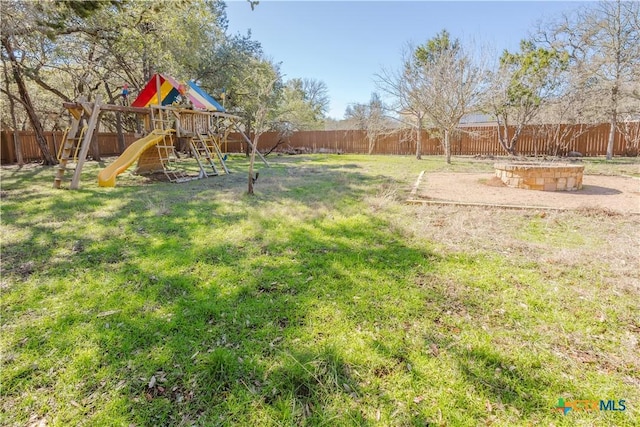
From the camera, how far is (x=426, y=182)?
767 centimetres

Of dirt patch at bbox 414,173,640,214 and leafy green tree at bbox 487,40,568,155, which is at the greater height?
leafy green tree at bbox 487,40,568,155

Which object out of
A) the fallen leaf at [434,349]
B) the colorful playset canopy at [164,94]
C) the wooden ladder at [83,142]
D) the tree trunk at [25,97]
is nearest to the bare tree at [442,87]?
the colorful playset canopy at [164,94]

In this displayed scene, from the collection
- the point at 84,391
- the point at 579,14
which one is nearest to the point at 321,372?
the point at 84,391

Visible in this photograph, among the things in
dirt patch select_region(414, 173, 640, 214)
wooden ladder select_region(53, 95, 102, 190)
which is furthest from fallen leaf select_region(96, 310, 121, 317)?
wooden ladder select_region(53, 95, 102, 190)

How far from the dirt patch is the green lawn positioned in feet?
3.30

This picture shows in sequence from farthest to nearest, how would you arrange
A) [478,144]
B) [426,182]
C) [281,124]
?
[281,124]
[478,144]
[426,182]

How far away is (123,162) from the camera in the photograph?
7660mm

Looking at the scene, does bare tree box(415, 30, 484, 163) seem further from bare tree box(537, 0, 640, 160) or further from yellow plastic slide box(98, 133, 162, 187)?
yellow plastic slide box(98, 133, 162, 187)

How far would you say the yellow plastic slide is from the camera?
7245mm

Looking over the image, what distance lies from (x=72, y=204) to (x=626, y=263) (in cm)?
739

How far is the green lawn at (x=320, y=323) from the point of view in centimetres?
154

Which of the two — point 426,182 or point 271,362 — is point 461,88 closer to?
point 426,182

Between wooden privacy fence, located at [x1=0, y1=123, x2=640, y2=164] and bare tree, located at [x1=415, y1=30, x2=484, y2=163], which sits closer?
bare tree, located at [x1=415, y1=30, x2=484, y2=163]

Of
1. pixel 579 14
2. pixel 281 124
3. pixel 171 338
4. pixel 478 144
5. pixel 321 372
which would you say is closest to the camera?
pixel 321 372
